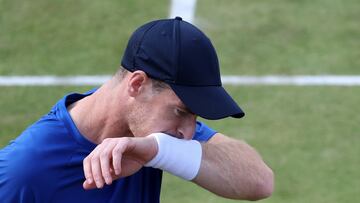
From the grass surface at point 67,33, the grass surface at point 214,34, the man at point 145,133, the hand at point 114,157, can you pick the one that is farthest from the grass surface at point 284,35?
the hand at point 114,157

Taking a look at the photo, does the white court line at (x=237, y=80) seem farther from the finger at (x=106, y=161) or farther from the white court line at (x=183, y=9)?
the finger at (x=106, y=161)

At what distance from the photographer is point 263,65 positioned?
832 centimetres

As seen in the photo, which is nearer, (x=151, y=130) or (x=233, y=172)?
(x=151, y=130)

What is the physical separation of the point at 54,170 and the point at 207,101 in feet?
2.43

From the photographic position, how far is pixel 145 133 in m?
3.76

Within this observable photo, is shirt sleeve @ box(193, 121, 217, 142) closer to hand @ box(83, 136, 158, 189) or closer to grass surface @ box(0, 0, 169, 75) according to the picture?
hand @ box(83, 136, 158, 189)

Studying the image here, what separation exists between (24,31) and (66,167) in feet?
16.7

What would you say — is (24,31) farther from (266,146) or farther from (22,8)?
(266,146)

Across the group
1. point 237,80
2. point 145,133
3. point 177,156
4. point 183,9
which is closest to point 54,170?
point 145,133

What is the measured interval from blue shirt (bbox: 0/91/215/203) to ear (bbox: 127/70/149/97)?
0.35 meters

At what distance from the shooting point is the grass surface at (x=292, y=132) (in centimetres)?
689

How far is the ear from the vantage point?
3.75 meters

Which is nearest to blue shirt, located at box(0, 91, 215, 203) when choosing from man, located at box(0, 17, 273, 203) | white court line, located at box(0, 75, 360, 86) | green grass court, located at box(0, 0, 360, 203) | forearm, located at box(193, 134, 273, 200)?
man, located at box(0, 17, 273, 203)

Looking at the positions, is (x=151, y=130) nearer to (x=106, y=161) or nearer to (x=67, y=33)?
(x=106, y=161)
